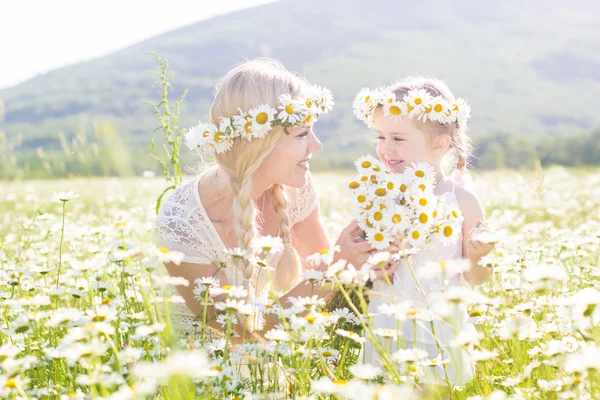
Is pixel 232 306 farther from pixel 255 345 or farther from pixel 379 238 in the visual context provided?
pixel 379 238

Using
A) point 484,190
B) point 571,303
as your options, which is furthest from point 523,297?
point 484,190

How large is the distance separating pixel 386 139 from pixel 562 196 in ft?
24.7

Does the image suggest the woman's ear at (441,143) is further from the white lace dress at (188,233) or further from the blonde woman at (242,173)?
the white lace dress at (188,233)

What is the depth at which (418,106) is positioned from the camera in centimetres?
368

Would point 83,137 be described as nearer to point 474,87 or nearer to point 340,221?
point 340,221

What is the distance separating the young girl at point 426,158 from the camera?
321cm

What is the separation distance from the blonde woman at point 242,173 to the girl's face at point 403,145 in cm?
40

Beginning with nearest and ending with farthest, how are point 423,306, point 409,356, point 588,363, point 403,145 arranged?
point 588,363, point 409,356, point 423,306, point 403,145

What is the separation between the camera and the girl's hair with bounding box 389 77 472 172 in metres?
3.86

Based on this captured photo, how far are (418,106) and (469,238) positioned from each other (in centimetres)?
84

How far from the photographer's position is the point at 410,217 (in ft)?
8.22

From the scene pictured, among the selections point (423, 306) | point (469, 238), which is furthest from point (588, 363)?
point (469, 238)

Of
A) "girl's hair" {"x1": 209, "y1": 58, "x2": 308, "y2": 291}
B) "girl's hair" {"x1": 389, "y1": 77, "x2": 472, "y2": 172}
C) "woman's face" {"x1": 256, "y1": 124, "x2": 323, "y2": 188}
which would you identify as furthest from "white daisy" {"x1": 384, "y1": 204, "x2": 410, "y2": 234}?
"girl's hair" {"x1": 389, "y1": 77, "x2": 472, "y2": 172}

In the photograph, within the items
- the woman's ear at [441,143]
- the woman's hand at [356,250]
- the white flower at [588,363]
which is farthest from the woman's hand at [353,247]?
the white flower at [588,363]
